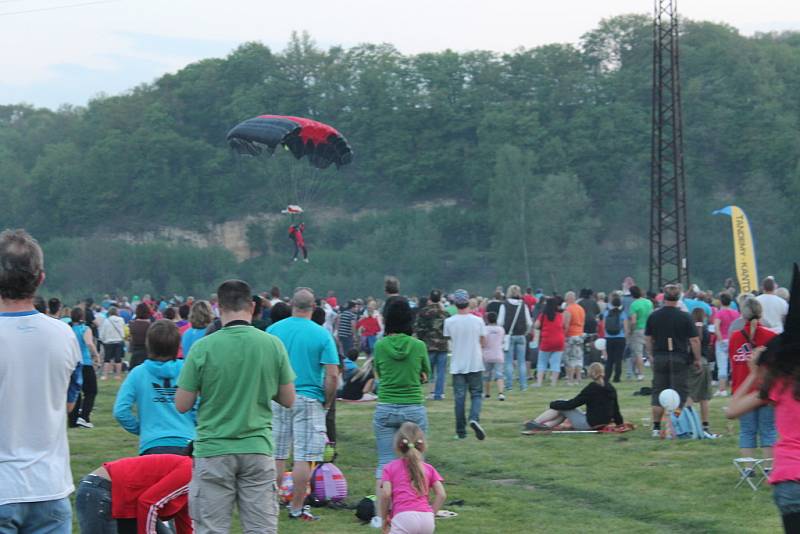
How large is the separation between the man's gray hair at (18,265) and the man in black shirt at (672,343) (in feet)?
29.6

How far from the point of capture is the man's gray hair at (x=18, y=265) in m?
3.88

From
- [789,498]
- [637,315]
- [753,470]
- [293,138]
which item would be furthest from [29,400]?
[293,138]

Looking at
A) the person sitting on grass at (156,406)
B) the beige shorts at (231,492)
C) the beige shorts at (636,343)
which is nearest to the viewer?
the beige shorts at (231,492)

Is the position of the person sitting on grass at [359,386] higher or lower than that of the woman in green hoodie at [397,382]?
lower

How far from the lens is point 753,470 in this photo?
9.95m

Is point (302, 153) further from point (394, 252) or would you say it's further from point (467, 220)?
point (467, 220)

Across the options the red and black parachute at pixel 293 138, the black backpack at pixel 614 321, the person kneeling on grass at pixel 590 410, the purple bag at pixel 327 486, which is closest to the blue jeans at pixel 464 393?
the person kneeling on grass at pixel 590 410

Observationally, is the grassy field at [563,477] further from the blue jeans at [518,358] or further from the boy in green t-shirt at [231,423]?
the blue jeans at [518,358]

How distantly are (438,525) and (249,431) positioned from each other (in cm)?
310

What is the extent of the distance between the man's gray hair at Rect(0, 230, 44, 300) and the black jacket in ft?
32.9

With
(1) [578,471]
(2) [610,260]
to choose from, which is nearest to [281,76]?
(2) [610,260]

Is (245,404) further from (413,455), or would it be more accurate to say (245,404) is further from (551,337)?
A: (551,337)

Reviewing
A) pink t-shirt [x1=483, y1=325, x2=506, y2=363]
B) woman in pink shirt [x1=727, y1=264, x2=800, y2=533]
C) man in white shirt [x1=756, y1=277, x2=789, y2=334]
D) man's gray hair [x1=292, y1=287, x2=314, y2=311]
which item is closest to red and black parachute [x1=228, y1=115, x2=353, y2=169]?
pink t-shirt [x1=483, y1=325, x2=506, y2=363]

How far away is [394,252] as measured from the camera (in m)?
67.8
